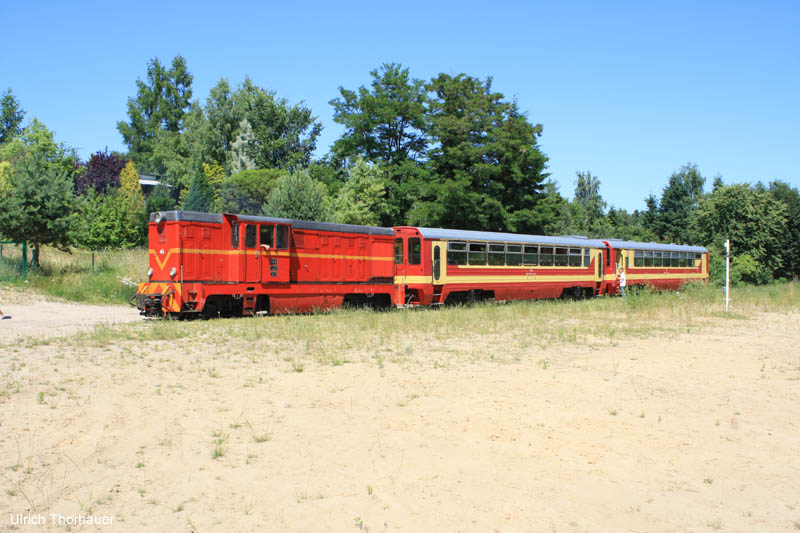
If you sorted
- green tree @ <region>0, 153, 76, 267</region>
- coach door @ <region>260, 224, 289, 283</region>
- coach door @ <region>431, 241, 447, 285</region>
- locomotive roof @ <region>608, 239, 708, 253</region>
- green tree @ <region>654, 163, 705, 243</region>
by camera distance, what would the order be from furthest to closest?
green tree @ <region>654, 163, 705, 243</region> → locomotive roof @ <region>608, 239, 708, 253</region> → green tree @ <region>0, 153, 76, 267</region> → coach door @ <region>431, 241, 447, 285</region> → coach door @ <region>260, 224, 289, 283</region>

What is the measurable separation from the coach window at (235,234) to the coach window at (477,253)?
986cm

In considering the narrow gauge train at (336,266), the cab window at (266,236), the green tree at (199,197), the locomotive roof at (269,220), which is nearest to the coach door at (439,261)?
the narrow gauge train at (336,266)

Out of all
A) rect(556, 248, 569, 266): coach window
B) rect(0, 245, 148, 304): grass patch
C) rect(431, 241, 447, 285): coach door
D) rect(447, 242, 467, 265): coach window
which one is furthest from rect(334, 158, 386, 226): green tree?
rect(431, 241, 447, 285): coach door

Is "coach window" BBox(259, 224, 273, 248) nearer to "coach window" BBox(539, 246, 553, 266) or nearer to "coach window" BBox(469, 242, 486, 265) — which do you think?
"coach window" BBox(469, 242, 486, 265)

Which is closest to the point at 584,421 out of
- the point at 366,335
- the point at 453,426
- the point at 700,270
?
the point at 453,426

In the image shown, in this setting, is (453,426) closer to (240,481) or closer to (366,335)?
(240,481)

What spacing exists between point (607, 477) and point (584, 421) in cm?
193

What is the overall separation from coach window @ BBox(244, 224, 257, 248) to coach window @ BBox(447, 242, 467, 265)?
7.94m

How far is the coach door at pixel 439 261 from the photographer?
23.8 meters

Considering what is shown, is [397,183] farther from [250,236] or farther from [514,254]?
[250,236]

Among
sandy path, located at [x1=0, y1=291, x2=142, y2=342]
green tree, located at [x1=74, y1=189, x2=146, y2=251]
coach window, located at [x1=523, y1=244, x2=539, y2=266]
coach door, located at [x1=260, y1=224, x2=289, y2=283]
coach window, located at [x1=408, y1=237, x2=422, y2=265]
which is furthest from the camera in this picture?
green tree, located at [x1=74, y1=189, x2=146, y2=251]

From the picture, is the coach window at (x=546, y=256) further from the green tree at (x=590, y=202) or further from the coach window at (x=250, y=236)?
the green tree at (x=590, y=202)

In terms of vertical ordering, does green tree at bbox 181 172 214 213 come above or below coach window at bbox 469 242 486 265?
above

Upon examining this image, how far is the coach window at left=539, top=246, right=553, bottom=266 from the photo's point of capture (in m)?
28.9
